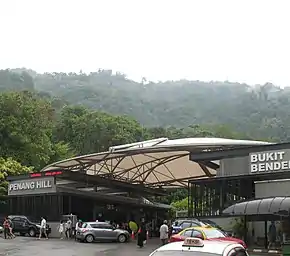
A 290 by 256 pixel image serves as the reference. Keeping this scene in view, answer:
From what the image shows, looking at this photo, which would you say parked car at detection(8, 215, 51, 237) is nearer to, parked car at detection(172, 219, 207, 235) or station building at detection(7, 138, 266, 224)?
station building at detection(7, 138, 266, 224)

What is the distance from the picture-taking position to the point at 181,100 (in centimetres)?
14800

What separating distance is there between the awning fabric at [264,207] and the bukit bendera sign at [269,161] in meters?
3.70

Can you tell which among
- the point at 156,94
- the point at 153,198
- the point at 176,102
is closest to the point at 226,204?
the point at 153,198

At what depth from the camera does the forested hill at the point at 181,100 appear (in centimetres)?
11062

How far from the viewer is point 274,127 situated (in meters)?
99.9

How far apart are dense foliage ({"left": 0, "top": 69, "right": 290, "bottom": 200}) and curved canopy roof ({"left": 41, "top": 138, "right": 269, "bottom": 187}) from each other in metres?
9.41

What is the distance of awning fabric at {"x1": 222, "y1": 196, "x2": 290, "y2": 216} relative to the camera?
25.2m

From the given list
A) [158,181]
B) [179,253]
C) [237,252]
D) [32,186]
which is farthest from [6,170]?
[179,253]

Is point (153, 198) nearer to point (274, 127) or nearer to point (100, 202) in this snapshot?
point (100, 202)

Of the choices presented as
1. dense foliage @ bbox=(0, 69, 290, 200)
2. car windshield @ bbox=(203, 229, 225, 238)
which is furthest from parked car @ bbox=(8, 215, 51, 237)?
car windshield @ bbox=(203, 229, 225, 238)

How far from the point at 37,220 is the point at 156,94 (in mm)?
119641

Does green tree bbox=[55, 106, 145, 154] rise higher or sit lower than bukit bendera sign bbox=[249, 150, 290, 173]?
higher

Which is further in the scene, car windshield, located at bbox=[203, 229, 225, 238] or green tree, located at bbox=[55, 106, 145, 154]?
green tree, located at bbox=[55, 106, 145, 154]

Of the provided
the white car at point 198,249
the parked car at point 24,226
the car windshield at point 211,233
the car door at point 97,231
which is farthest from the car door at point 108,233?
the white car at point 198,249
